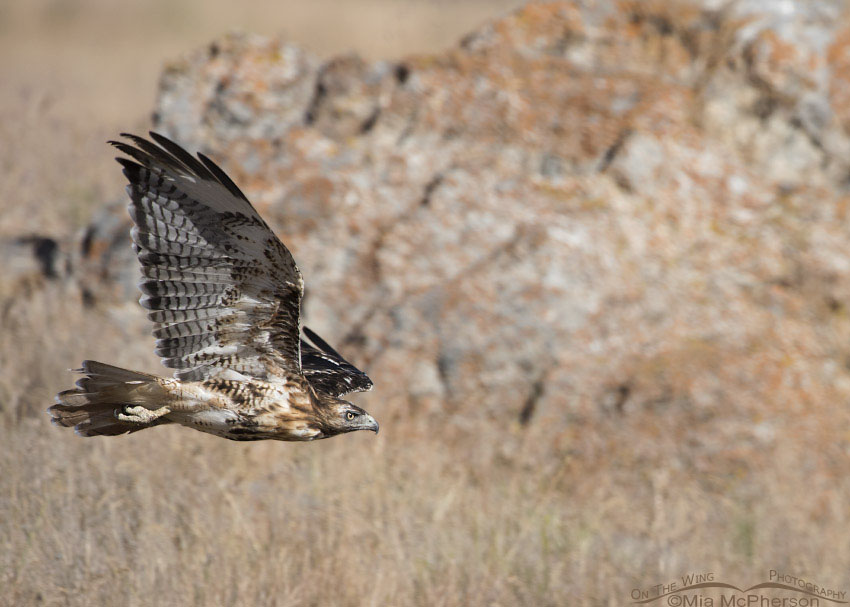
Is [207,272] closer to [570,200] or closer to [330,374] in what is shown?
[330,374]

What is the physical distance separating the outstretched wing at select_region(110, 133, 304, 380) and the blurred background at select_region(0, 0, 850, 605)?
1226mm

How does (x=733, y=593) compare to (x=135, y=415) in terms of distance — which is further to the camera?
(x=733, y=593)

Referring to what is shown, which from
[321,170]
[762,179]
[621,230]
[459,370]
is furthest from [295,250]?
[762,179]

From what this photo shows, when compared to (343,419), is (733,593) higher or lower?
lower

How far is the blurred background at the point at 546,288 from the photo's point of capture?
5.75 metres

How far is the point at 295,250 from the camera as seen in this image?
7.12 m

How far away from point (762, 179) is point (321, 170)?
3.53m

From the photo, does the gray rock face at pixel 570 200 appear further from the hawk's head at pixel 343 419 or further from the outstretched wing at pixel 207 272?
the outstretched wing at pixel 207 272

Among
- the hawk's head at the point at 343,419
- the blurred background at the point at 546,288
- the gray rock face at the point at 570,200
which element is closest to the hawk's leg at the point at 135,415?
the hawk's head at the point at 343,419

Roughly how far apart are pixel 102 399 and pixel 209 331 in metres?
0.56

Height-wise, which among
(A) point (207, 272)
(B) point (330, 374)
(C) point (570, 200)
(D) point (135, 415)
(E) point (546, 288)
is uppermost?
(C) point (570, 200)

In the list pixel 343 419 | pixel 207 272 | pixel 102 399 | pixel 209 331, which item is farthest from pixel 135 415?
pixel 343 419

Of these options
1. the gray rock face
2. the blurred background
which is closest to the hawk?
the blurred background

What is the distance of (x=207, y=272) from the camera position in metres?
4.09
